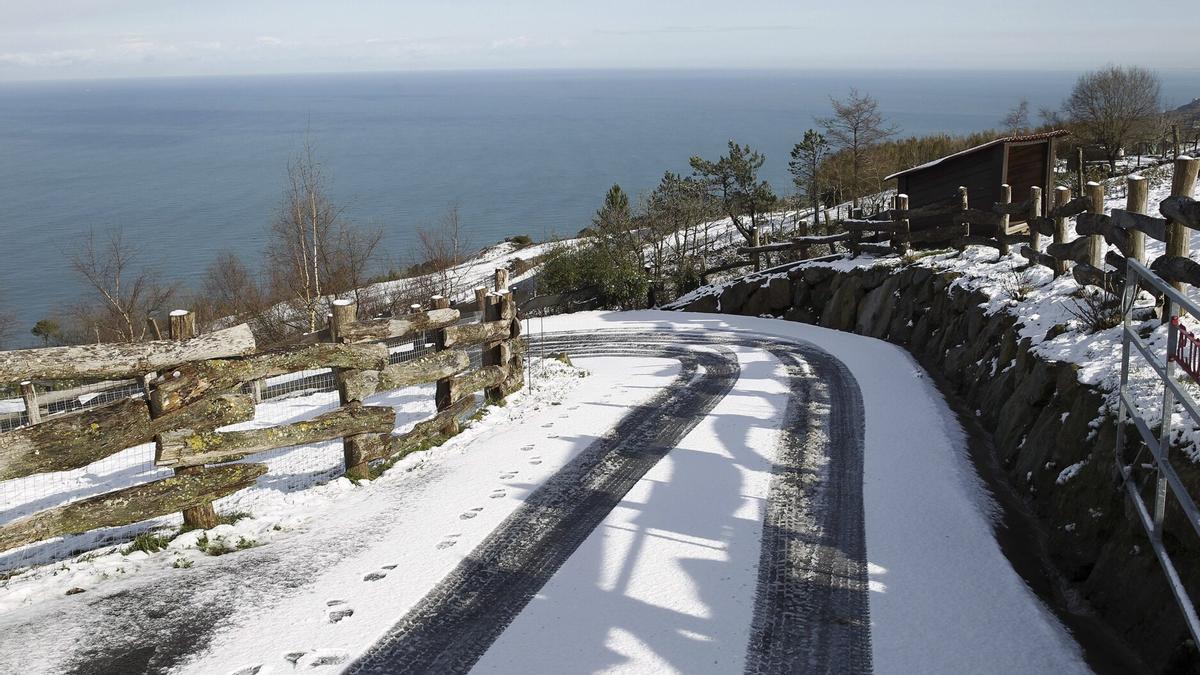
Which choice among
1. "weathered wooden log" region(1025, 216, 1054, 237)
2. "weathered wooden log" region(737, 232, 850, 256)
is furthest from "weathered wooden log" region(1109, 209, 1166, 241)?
"weathered wooden log" region(737, 232, 850, 256)

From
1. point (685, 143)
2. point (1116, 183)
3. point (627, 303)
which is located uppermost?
point (685, 143)

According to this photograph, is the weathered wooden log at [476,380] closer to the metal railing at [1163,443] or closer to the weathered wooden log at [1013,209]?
the metal railing at [1163,443]

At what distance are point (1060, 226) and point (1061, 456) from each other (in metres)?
6.34

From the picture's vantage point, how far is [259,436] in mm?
7949

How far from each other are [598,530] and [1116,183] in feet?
103

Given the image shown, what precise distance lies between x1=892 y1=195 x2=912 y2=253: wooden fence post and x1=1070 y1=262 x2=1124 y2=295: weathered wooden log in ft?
35.8

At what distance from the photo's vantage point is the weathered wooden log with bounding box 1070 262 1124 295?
9359mm

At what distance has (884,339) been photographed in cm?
1806

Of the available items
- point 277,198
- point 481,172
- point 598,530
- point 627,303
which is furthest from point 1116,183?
point 481,172

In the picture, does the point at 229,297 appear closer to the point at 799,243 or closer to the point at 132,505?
the point at 799,243

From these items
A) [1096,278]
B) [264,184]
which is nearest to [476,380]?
[1096,278]

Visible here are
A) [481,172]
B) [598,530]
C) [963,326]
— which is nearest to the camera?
[598,530]

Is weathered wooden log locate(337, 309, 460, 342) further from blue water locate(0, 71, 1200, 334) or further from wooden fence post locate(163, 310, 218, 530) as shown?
blue water locate(0, 71, 1200, 334)

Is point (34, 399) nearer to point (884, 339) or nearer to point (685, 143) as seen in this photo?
point (884, 339)
